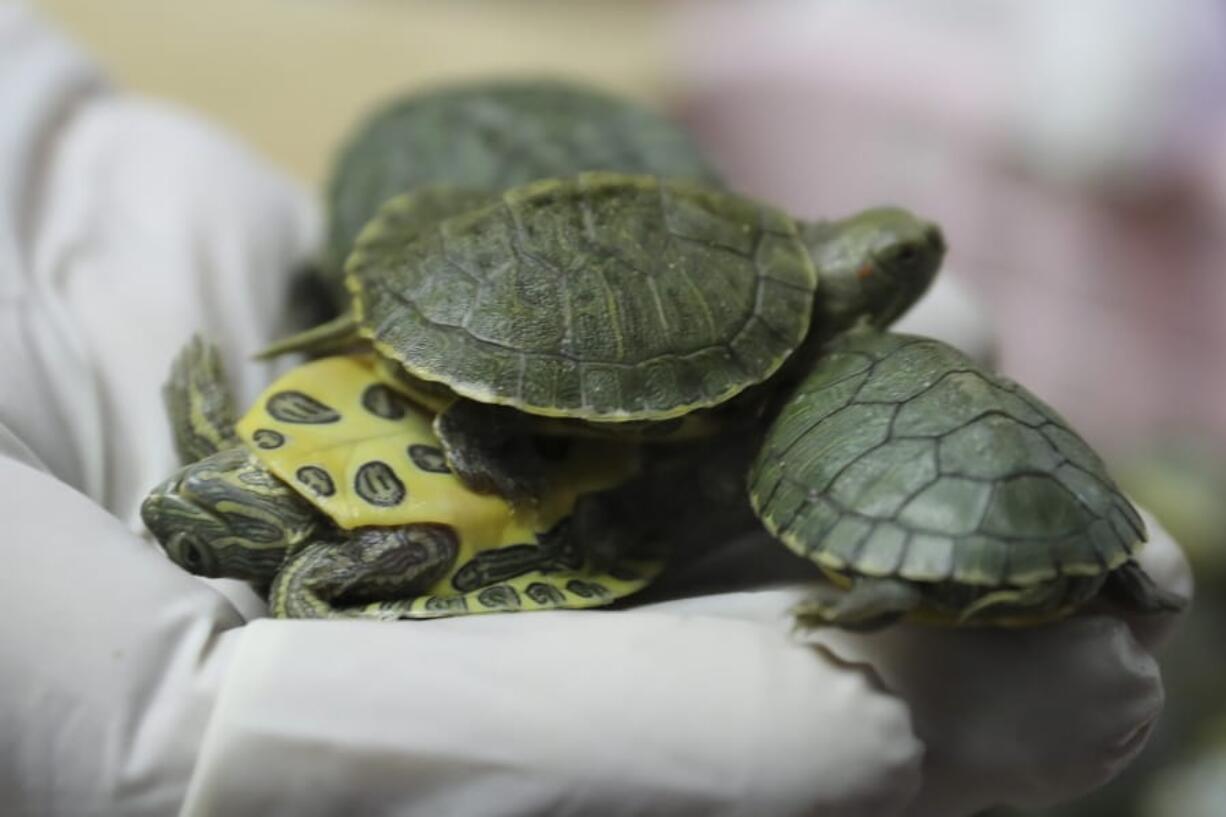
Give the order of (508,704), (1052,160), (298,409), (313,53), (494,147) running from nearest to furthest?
(508,704) → (298,409) → (494,147) → (1052,160) → (313,53)

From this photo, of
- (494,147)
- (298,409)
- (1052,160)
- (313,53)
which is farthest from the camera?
(313,53)

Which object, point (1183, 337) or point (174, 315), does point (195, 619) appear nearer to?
point (174, 315)

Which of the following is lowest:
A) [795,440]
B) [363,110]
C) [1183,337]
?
[1183,337]

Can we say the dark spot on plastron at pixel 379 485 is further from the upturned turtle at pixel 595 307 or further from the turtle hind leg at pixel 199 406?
the turtle hind leg at pixel 199 406

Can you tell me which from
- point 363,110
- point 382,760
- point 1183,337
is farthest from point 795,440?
point 363,110

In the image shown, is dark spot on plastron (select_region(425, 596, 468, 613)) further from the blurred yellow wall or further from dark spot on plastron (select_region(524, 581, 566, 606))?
the blurred yellow wall

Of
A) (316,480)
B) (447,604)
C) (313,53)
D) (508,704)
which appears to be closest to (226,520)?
(316,480)

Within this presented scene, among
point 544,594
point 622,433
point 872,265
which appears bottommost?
point 544,594

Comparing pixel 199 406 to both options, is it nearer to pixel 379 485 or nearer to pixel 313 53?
pixel 379 485
